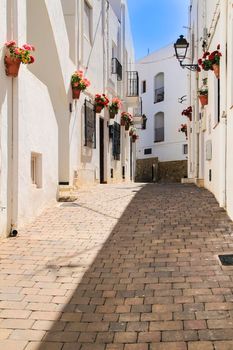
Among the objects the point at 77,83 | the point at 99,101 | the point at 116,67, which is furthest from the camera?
the point at 116,67

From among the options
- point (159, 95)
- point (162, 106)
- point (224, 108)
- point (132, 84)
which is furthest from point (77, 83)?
point (159, 95)

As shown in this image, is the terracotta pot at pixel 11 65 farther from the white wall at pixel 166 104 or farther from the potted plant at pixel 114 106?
the white wall at pixel 166 104

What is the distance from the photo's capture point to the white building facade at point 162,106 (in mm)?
30281

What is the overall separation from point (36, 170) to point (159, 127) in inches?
976

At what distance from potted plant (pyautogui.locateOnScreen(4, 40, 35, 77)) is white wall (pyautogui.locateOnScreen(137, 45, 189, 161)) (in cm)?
2317

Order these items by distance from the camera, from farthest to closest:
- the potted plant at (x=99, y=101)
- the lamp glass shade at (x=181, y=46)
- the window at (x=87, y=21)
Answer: the potted plant at (x=99, y=101)
the window at (x=87, y=21)
the lamp glass shade at (x=181, y=46)

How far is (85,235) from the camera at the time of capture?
6.75 metres

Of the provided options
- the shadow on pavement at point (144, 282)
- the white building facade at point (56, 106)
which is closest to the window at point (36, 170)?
the white building facade at point (56, 106)

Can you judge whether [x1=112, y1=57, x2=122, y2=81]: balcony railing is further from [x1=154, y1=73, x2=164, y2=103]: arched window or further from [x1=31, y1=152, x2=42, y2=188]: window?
[x1=154, y1=73, x2=164, y2=103]: arched window

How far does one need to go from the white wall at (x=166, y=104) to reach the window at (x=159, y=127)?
32 cm

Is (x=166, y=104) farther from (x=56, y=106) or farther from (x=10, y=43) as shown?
(x=10, y=43)

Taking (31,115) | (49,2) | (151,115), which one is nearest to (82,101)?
(49,2)

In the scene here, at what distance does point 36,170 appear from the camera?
8234mm

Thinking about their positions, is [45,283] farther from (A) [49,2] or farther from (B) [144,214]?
(A) [49,2]
